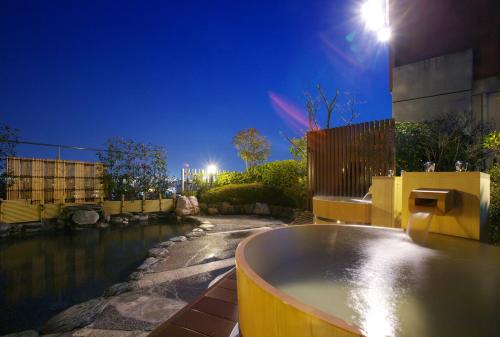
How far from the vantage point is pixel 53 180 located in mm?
8125

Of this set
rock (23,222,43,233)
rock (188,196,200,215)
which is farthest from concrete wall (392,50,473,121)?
rock (23,222,43,233)

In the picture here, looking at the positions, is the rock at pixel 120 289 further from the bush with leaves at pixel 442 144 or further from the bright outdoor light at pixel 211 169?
the bright outdoor light at pixel 211 169

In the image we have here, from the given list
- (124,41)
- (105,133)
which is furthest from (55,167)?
(105,133)

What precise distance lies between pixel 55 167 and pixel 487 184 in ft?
34.7

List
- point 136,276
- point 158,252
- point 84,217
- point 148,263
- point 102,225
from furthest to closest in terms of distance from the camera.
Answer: point 102,225 < point 84,217 < point 158,252 < point 148,263 < point 136,276

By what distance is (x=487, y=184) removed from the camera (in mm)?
1831

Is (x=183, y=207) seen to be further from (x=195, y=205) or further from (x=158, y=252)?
(x=158, y=252)

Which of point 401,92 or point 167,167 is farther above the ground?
point 401,92

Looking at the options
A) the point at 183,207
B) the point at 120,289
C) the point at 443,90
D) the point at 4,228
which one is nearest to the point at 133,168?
the point at 183,207

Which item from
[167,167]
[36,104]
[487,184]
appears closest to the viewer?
[487,184]

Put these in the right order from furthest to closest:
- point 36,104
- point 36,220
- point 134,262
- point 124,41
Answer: point 36,104, point 124,41, point 36,220, point 134,262

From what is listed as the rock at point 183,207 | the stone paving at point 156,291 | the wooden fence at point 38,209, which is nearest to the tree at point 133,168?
the wooden fence at point 38,209

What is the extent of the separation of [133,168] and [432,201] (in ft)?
34.5

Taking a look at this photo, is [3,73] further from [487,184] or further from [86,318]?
[487,184]
